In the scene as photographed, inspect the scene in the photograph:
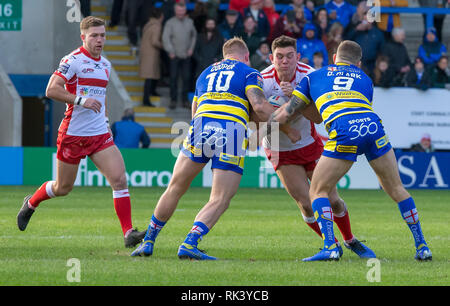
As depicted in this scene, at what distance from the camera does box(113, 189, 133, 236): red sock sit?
10352mm

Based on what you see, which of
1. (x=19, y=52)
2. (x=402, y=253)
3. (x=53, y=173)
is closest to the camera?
(x=402, y=253)

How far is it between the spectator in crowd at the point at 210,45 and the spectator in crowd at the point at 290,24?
1.37 m

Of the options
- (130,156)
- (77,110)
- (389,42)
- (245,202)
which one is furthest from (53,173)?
(77,110)

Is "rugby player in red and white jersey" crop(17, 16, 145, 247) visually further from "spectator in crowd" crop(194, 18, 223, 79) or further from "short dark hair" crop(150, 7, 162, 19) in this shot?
"short dark hair" crop(150, 7, 162, 19)

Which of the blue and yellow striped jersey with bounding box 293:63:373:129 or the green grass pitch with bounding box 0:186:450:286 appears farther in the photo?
the blue and yellow striped jersey with bounding box 293:63:373:129

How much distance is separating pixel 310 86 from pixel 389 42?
14.3 m

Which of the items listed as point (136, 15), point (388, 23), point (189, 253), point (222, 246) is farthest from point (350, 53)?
point (136, 15)

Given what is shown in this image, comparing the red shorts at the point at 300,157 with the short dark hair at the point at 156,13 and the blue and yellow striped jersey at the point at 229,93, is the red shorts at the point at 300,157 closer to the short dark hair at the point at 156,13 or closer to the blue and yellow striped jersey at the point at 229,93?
the blue and yellow striped jersey at the point at 229,93

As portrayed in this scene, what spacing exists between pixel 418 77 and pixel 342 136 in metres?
14.5

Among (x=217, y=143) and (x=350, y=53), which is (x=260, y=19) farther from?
(x=217, y=143)

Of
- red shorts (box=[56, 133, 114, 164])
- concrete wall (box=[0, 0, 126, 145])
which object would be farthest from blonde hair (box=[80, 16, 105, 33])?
concrete wall (box=[0, 0, 126, 145])

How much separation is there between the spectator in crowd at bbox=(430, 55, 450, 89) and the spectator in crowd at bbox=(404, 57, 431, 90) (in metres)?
0.37

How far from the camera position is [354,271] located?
832cm

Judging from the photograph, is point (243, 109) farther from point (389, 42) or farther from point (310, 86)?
point (389, 42)
